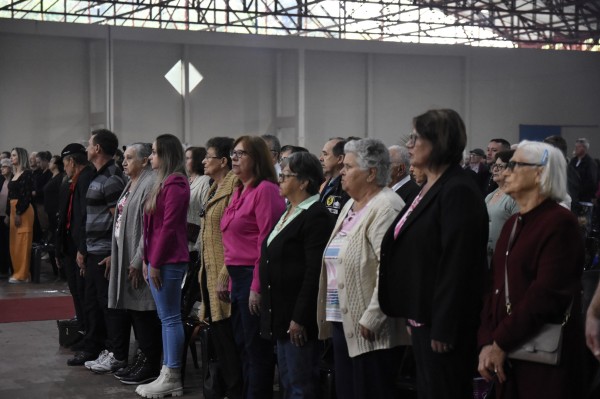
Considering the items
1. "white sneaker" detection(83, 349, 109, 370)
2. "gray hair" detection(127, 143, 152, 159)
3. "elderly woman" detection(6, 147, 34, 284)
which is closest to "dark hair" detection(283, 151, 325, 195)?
"gray hair" detection(127, 143, 152, 159)

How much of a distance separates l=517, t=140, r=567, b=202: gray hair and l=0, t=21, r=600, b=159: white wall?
14.2 m

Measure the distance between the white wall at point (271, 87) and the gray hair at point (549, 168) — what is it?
46.4 ft

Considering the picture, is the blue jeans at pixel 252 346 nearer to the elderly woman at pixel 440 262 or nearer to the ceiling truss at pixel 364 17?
the elderly woman at pixel 440 262

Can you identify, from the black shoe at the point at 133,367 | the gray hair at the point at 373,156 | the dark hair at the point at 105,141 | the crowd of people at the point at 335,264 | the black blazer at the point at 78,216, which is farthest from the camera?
the black blazer at the point at 78,216

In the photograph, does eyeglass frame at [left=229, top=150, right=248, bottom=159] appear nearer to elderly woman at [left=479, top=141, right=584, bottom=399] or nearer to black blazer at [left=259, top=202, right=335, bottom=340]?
black blazer at [left=259, top=202, right=335, bottom=340]

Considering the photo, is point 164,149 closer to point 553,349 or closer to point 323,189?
point 323,189

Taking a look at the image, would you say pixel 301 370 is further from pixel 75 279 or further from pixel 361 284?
pixel 75 279

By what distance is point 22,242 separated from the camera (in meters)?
11.3

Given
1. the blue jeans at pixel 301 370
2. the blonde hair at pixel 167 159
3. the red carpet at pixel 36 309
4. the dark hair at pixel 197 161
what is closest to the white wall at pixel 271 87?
the red carpet at pixel 36 309

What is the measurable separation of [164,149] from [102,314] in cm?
158

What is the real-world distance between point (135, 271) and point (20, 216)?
611cm

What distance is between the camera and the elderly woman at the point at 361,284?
3625 millimetres

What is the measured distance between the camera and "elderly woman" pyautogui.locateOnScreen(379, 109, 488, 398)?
3.15 metres

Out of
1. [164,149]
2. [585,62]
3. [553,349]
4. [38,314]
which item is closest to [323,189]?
[164,149]
